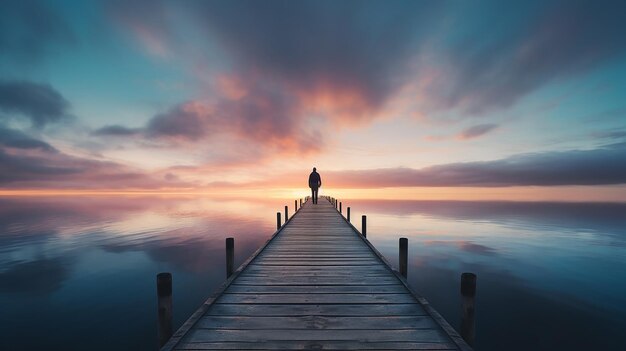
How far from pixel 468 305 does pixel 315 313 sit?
7.45 feet

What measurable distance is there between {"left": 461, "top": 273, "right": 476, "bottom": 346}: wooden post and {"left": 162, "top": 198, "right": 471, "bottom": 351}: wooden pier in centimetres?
37

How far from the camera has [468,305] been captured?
4.00 m

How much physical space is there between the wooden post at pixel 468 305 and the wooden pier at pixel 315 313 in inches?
14.7

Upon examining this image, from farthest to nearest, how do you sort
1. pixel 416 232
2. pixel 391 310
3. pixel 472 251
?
pixel 416 232 → pixel 472 251 → pixel 391 310

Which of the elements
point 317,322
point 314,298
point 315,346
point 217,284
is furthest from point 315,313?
point 217,284

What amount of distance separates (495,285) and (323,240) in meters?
11.6

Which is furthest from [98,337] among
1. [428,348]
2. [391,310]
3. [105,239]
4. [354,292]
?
[105,239]

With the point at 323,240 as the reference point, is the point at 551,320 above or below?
below

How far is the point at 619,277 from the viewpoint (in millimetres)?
16281

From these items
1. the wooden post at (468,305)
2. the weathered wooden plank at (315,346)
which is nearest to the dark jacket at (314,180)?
the wooden post at (468,305)

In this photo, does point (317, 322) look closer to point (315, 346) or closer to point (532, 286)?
point (315, 346)

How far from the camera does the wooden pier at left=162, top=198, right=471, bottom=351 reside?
3.50 metres

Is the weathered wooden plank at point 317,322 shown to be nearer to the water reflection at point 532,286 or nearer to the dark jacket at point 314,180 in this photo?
the water reflection at point 532,286

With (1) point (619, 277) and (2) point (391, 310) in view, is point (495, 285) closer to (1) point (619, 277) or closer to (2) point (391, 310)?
(1) point (619, 277)
